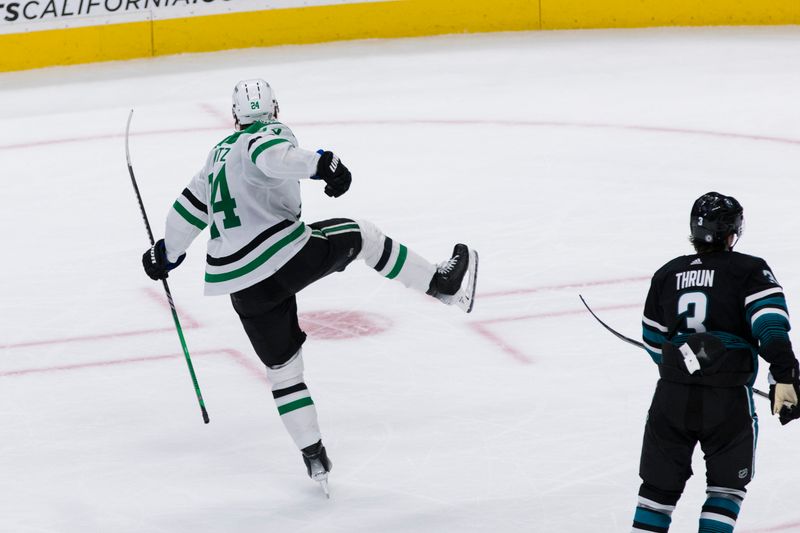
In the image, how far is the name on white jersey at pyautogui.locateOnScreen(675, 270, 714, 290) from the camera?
3178mm

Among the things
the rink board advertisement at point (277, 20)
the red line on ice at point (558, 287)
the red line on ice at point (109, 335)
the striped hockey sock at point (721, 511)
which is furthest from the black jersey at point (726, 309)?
the rink board advertisement at point (277, 20)

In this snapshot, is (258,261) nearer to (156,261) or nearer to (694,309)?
(156,261)

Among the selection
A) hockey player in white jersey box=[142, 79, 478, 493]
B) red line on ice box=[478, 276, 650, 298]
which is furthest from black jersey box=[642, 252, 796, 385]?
red line on ice box=[478, 276, 650, 298]

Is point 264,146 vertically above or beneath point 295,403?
above

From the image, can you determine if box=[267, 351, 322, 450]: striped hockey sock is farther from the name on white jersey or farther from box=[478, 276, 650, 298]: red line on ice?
box=[478, 276, 650, 298]: red line on ice

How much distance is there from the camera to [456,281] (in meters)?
4.47

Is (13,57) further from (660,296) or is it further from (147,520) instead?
(660,296)

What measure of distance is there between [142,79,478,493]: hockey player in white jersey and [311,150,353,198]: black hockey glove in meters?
0.11

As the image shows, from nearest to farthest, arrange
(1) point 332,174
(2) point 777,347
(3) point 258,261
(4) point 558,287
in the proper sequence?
(2) point 777,347 < (1) point 332,174 < (3) point 258,261 < (4) point 558,287

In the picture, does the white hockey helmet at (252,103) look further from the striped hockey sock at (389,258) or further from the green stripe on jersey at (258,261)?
the striped hockey sock at (389,258)

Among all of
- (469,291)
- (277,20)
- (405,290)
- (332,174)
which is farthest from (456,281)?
(277,20)

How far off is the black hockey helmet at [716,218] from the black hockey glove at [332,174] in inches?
38.2

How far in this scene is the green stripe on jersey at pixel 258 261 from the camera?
3998 mm

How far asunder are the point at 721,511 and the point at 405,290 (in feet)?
9.32
